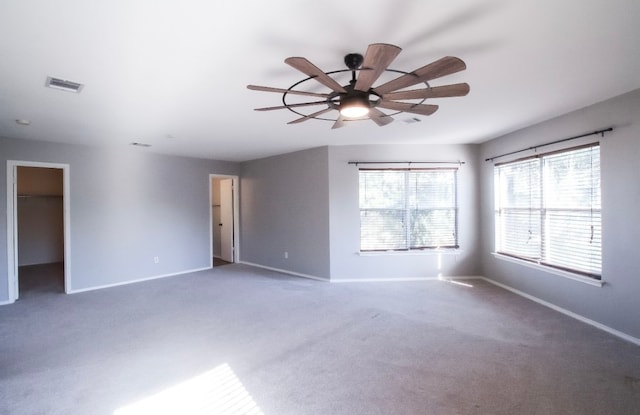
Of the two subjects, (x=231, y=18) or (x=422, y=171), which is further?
(x=422, y=171)

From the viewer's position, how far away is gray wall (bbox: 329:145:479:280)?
5.16 meters

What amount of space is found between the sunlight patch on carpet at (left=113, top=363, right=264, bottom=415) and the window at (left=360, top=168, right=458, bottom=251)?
3.38m

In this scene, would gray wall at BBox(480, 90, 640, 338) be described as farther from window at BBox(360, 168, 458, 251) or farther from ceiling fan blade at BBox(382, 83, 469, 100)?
ceiling fan blade at BBox(382, 83, 469, 100)

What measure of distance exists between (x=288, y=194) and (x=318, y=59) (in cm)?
388

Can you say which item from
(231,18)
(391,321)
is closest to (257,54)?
(231,18)

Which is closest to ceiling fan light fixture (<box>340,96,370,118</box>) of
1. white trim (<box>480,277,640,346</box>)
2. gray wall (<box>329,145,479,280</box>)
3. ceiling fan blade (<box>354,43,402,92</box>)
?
ceiling fan blade (<box>354,43,402,92</box>)

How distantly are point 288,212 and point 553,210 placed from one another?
4155 mm

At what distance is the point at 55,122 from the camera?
3.54m

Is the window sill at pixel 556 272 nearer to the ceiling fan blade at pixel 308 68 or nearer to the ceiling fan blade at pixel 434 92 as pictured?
the ceiling fan blade at pixel 434 92

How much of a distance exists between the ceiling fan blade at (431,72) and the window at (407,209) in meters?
3.30

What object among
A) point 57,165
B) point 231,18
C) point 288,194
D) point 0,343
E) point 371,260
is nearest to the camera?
point 231,18

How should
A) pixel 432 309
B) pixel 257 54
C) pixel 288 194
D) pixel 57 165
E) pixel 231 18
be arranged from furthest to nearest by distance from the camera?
pixel 288 194
pixel 57 165
pixel 432 309
pixel 257 54
pixel 231 18

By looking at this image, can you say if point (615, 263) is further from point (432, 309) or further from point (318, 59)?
point (318, 59)

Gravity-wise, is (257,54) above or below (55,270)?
above
